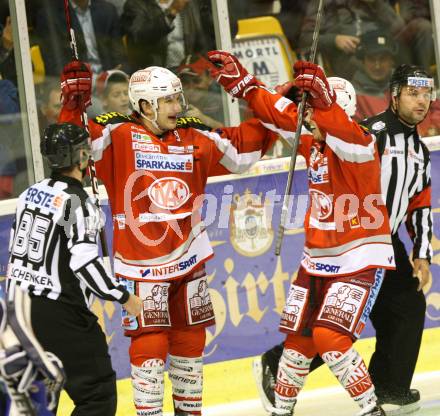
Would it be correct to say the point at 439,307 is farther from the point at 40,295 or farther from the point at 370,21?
the point at 40,295

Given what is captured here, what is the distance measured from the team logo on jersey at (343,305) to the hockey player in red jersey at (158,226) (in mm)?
496

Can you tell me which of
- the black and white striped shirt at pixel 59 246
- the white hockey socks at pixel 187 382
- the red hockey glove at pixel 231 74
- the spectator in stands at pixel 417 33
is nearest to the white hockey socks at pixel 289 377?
the white hockey socks at pixel 187 382

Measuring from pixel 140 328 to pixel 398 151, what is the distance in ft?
4.47

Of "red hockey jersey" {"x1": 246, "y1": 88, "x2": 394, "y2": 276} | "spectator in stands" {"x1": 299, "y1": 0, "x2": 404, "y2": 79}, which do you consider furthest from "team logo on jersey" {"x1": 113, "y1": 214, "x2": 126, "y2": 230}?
"spectator in stands" {"x1": 299, "y1": 0, "x2": 404, "y2": 79}

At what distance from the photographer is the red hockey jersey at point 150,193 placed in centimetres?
499

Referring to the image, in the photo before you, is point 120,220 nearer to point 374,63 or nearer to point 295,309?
point 295,309

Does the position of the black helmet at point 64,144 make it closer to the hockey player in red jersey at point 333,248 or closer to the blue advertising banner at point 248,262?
the hockey player in red jersey at point 333,248

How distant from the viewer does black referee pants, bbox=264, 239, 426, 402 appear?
5461 millimetres

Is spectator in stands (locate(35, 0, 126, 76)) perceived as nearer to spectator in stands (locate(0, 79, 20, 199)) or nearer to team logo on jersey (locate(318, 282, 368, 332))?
spectator in stands (locate(0, 79, 20, 199))

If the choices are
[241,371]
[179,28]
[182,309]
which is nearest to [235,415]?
[241,371]

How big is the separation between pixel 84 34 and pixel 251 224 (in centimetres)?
132

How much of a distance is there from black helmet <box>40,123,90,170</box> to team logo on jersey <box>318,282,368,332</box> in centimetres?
120

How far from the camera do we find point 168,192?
16.4ft

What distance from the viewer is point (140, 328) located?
4953mm
